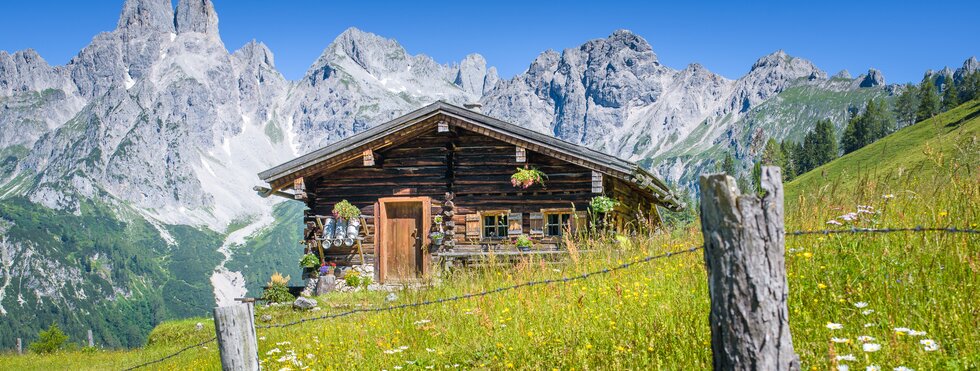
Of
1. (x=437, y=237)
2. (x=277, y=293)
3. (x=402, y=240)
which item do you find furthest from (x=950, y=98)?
(x=277, y=293)

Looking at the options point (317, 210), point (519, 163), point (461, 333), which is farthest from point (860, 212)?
point (317, 210)

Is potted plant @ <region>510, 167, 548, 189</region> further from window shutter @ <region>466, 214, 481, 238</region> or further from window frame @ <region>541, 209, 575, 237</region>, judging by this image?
window shutter @ <region>466, 214, 481, 238</region>

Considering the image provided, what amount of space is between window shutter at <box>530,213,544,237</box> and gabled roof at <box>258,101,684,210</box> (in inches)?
70.5

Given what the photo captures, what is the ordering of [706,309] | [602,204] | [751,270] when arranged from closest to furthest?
[751,270] → [706,309] → [602,204]

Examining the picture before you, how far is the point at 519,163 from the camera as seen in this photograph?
18969 millimetres

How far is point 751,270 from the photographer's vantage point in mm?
A: 3557

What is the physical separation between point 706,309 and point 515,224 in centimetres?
1327

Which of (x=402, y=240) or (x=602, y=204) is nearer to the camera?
(x=602, y=204)

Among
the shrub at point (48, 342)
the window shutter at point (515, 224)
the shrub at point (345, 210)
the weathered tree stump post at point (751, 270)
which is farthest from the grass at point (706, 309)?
the shrub at point (48, 342)

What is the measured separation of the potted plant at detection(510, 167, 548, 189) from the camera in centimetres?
1839

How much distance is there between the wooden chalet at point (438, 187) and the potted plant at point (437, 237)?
0.11 metres

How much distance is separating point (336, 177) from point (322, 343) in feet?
41.3

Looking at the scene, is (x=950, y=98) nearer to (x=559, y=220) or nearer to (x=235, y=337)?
(x=559, y=220)

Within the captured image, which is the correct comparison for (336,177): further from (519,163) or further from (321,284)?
(519,163)
